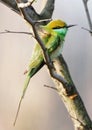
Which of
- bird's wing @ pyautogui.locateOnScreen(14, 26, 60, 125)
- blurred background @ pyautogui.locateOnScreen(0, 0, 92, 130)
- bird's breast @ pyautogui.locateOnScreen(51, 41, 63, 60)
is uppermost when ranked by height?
bird's wing @ pyautogui.locateOnScreen(14, 26, 60, 125)

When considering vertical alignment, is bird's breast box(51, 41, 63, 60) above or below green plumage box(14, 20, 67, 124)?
below

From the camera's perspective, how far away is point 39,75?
1.89 m

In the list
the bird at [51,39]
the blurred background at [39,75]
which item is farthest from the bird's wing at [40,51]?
the blurred background at [39,75]

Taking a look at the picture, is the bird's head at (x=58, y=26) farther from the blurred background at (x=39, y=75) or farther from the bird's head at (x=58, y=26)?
the blurred background at (x=39, y=75)

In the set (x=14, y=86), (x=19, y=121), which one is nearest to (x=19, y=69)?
(x=14, y=86)

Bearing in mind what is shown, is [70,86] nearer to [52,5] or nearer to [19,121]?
[52,5]

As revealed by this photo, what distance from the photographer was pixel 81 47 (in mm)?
1819

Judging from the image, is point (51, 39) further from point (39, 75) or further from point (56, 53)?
point (39, 75)

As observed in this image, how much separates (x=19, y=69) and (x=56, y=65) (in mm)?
626

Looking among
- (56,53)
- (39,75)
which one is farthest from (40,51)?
(39,75)

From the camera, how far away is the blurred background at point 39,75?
71.8 inches

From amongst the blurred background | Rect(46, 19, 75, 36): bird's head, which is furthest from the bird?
the blurred background

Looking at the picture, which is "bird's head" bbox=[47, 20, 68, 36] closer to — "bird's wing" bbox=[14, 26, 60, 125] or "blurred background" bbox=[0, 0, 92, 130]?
"bird's wing" bbox=[14, 26, 60, 125]

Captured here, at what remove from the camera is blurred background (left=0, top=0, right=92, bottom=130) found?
1824mm
